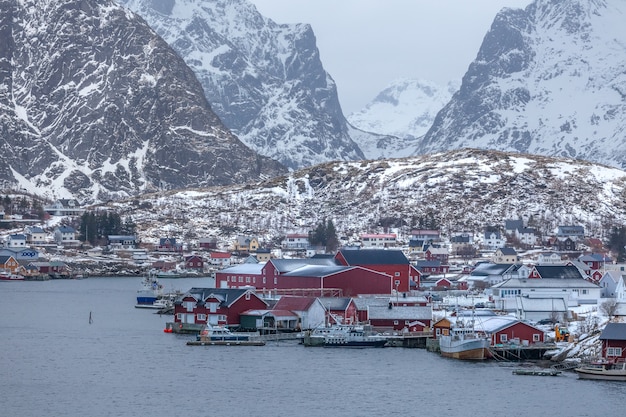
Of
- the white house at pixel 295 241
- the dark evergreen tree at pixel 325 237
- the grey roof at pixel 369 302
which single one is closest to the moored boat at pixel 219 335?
the grey roof at pixel 369 302

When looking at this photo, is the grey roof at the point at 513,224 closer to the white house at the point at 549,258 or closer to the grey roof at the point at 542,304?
the white house at the point at 549,258

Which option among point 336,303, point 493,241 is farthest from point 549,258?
point 336,303

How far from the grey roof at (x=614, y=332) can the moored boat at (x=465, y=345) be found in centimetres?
847

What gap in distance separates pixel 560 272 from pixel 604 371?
35.9 metres

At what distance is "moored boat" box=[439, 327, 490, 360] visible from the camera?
76.6 meters

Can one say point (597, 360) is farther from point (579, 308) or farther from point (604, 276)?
point (604, 276)

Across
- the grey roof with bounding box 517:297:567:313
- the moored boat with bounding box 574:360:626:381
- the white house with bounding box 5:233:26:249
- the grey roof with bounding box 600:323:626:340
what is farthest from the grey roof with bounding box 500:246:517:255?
the moored boat with bounding box 574:360:626:381

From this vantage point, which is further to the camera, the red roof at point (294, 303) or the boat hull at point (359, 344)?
the red roof at point (294, 303)

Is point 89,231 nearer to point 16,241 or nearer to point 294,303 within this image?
point 16,241

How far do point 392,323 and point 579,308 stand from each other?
602 inches

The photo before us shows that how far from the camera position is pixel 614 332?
70.0 m

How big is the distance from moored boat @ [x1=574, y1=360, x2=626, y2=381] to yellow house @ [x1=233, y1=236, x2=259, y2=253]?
113 meters

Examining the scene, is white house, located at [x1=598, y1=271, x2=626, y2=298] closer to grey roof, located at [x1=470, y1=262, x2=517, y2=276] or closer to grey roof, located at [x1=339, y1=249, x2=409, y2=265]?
grey roof, located at [x1=470, y1=262, x2=517, y2=276]

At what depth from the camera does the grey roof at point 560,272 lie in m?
103
